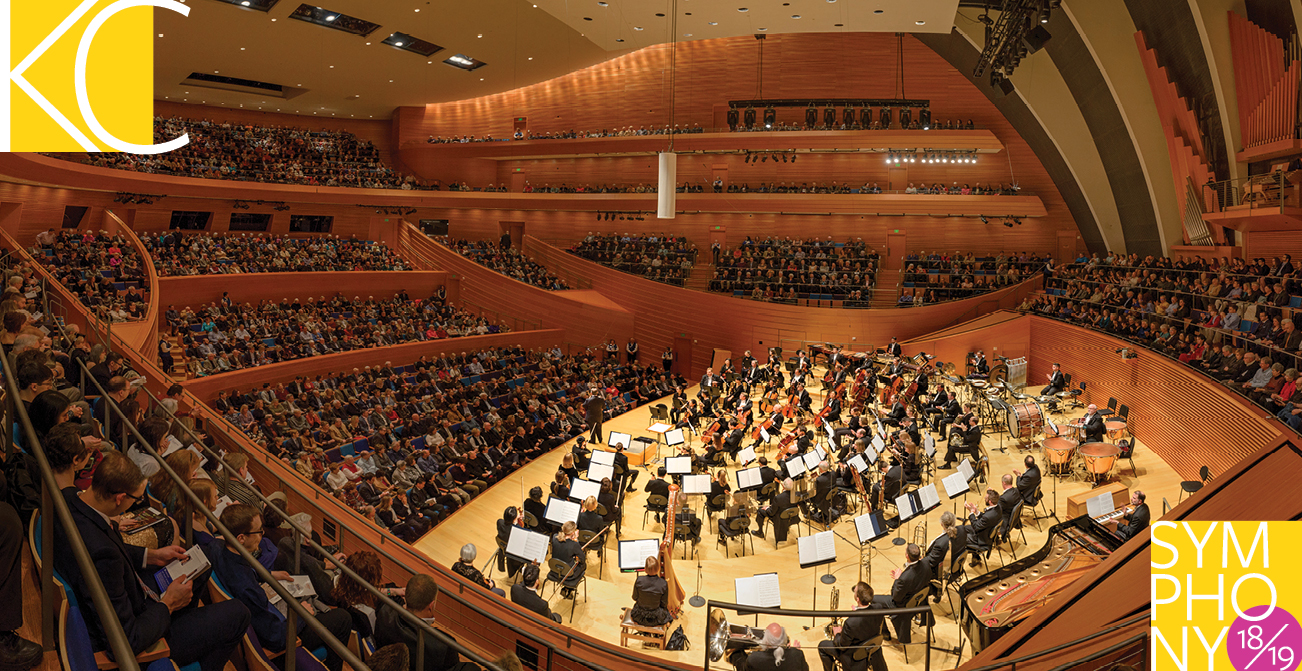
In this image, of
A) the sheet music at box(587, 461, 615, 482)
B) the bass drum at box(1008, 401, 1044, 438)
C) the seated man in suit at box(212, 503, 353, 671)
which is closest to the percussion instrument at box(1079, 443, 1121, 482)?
the bass drum at box(1008, 401, 1044, 438)

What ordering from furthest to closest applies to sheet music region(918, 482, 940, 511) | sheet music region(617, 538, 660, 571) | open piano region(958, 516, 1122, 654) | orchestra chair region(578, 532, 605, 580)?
orchestra chair region(578, 532, 605, 580) → sheet music region(918, 482, 940, 511) → sheet music region(617, 538, 660, 571) → open piano region(958, 516, 1122, 654)

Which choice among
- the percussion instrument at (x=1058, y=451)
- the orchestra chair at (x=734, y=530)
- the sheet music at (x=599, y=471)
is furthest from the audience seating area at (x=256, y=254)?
the percussion instrument at (x=1058, y=451)

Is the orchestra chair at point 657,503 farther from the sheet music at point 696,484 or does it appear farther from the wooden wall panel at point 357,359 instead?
the wooden wall panel at point 357,359

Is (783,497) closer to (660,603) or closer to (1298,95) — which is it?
(660,603)

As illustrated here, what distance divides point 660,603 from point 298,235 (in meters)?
22.9

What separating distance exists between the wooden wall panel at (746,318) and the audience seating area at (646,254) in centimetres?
49

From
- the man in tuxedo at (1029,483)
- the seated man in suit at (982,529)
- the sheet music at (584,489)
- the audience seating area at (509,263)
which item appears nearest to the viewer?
the seated man in suit at (982,529)

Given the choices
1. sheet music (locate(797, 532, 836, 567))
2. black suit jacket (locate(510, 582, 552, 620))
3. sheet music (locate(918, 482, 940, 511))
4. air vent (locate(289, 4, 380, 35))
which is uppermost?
air vent (locate(289, 4, 380, 35))

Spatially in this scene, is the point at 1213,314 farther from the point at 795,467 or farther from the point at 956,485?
the point at 795,467

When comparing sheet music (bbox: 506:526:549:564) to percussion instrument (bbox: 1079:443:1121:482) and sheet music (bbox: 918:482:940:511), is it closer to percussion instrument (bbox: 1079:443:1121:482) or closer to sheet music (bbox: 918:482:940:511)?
sheet music (bbox: 918:482:940:511)

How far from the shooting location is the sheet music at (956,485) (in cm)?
773

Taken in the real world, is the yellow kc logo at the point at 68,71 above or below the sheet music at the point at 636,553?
above

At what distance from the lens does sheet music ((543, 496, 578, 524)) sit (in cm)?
778

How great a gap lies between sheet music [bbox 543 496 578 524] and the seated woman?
136cm
